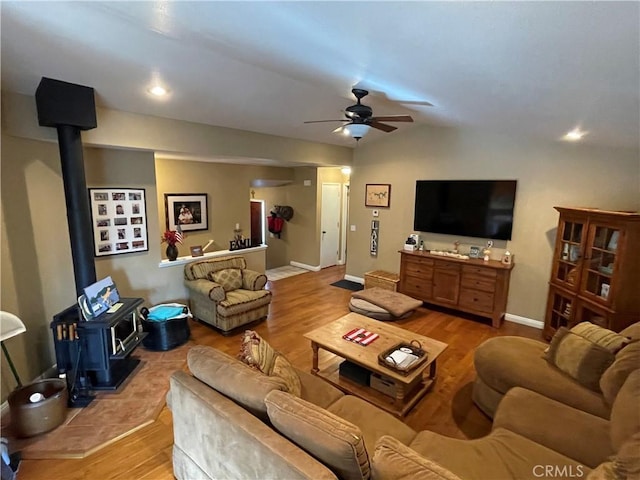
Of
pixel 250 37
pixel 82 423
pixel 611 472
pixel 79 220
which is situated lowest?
pixel 82 423

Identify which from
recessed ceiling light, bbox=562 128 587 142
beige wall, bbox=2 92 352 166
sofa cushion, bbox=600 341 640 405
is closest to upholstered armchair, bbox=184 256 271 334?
beige wall, bbox=2 92 352 166

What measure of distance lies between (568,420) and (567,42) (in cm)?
202

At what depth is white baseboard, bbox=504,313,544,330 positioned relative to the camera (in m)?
4.54

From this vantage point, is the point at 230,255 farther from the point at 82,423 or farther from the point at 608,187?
the point at 608,187

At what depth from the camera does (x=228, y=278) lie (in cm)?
452

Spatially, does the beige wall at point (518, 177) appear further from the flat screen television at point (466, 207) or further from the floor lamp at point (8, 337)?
the floor lamp at point (8, 337)

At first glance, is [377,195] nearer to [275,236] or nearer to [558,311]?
[275,236]

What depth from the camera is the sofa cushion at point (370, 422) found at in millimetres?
1853

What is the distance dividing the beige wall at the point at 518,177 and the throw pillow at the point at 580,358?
2.28 meters

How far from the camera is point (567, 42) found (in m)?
1.37

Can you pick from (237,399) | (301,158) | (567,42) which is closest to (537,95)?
(567,42)

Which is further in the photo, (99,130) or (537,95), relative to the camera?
(99,130)

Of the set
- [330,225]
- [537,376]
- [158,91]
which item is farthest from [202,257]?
[537,376]

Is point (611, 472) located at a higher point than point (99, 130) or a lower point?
lower
